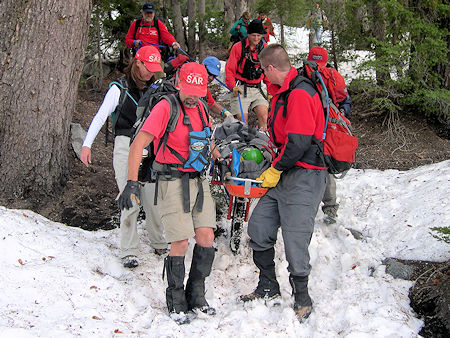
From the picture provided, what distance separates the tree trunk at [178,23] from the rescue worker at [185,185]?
984 centimetres

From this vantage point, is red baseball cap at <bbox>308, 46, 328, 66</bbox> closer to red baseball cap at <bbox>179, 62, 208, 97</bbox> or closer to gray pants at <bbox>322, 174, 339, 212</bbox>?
gray pants at <bbox>322, 174, 339, 212</bbox>

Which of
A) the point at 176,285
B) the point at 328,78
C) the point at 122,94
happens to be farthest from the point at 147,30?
the point at 176,285

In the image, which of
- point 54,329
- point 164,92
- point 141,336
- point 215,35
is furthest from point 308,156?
point 215,35

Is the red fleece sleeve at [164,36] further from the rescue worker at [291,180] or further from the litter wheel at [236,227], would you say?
the rescue worker at [291,180]

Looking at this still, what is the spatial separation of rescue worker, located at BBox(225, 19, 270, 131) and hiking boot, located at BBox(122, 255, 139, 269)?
10.4 feet

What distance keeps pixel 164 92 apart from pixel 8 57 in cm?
272

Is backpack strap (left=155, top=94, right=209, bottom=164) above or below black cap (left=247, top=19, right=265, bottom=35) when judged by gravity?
below

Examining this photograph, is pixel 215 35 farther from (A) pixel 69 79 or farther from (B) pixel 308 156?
(B) pixel 308 156

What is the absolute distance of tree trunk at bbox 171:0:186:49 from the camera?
44.1 feet

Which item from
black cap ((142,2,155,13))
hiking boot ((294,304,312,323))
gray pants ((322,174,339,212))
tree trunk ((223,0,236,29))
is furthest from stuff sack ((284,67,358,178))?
tree trunk ((223,0,236,29))

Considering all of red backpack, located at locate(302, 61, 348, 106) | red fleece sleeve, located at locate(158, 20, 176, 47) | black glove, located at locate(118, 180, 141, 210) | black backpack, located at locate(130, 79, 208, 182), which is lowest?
black glove, located at locate(118, 180, 141, 210)

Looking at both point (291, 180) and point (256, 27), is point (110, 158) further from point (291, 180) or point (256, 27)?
point (291, 180)

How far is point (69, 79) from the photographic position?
6.29 m

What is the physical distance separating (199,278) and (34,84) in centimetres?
344
